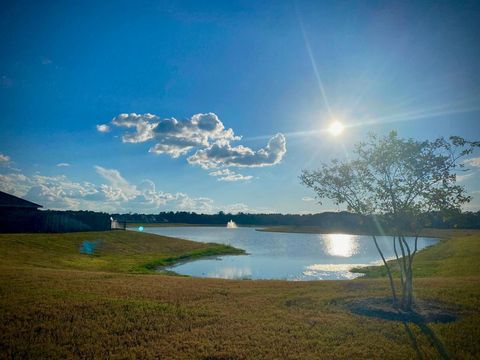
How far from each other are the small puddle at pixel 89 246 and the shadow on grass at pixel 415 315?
143 ft

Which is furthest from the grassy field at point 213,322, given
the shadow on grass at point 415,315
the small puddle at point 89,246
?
the small puddle at point 89,246

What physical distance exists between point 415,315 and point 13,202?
62504 millimetres

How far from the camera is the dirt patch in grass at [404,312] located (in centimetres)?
1520

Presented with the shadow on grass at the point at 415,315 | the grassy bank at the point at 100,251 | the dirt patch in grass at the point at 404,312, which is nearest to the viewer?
the shadow on grass at the point at 415,315

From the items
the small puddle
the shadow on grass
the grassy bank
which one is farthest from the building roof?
the shadow on grass

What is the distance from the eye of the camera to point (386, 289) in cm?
2236

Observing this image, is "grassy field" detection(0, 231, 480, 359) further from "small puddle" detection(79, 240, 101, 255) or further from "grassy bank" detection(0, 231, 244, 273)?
"small puddle" detection(79, 240, 101, 255)

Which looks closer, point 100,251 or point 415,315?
point 415,315

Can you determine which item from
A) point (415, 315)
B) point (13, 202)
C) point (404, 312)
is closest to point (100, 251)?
point (13, 202)

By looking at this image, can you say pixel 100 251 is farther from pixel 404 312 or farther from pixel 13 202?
pixel 404 312

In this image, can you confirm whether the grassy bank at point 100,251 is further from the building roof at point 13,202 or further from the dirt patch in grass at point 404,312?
the dirt patch in grass at point 404,312

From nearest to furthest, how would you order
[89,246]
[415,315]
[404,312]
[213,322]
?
1. [213,322]
2. [415,315]
3. [404,312]
4. [89,246]

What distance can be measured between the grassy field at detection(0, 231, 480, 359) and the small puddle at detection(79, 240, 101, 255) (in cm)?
2608

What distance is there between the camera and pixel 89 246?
54031 mm
